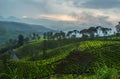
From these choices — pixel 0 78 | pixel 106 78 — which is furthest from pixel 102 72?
pixel 0 78

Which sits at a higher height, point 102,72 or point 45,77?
point 102,72

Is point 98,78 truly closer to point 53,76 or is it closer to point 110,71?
point 110,71

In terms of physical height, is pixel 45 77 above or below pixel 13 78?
below

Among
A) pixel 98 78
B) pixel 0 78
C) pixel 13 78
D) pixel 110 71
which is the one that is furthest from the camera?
pixel 0 78

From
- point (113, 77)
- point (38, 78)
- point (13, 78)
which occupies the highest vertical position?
point (13, 78)

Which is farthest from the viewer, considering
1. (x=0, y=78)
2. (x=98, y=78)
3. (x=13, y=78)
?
(x=0, y=78)

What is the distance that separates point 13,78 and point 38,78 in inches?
6181

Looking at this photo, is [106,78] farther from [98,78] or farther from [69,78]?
[69,78]

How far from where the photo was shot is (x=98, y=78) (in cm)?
6066

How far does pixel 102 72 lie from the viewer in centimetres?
6278

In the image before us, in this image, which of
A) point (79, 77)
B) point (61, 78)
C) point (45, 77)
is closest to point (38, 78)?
point (45, 77)

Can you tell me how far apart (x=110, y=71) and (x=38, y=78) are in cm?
13886

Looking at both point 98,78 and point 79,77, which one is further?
point 79,77

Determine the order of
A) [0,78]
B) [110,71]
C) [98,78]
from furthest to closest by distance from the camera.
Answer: [0,78], [110,71], [98,78]
